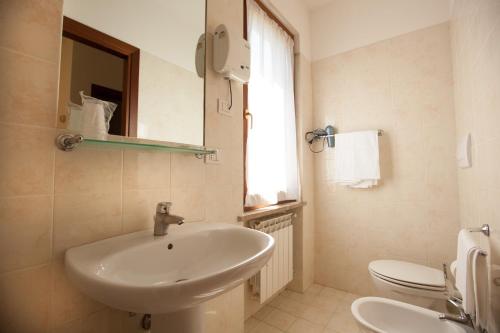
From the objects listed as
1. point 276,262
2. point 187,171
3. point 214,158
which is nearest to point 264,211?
point 276,262

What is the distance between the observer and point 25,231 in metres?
0.59

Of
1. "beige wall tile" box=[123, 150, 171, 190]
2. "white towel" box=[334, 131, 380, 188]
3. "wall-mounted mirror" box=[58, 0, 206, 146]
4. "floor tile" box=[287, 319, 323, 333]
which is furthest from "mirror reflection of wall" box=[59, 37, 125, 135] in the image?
"white towel" box=[334, 131, 380, 188]

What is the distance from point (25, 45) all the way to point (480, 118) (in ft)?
5.65

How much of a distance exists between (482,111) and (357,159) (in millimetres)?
958

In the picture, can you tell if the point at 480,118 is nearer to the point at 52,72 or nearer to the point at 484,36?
the point at 484,36

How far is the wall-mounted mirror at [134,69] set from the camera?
71 cm

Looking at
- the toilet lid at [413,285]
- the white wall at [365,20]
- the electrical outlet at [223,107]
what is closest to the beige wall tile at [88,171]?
the electrical outlet at [223,107]

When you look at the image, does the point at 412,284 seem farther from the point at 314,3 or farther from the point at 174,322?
the point at 314,3

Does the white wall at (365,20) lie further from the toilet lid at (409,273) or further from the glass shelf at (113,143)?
the glass shelf at (113,143)

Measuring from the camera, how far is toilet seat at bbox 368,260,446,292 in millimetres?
1302

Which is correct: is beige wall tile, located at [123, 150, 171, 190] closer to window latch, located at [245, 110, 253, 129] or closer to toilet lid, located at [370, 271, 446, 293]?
window latch, located at [245, 110, 253, 129]

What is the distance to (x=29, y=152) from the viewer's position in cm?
60

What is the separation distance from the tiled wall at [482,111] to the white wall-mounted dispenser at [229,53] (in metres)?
1.00

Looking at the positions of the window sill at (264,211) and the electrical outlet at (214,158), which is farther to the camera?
the window sill at (264,211)
